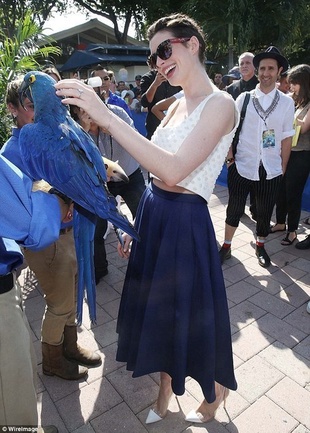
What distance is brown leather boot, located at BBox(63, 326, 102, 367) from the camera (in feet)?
7.52

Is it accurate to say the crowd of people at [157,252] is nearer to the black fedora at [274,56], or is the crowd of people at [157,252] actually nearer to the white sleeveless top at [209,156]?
the white sleeveless top at [209,156]

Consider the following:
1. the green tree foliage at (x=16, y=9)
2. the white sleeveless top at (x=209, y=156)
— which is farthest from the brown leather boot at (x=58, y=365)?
the green tree foliage at (x=16, y=9)

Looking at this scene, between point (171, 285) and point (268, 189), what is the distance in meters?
2.09

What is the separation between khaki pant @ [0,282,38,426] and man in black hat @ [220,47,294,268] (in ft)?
8.83

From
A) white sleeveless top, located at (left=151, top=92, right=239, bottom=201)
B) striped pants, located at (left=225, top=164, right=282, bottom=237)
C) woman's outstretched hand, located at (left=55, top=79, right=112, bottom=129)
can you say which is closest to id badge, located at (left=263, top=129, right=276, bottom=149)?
striped pants, located at (left=225, top=164, right=282, bottom=237)

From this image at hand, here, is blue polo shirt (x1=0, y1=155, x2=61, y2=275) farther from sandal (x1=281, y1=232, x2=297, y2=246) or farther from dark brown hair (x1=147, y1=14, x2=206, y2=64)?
sandal (x1=281, y1=232, x2=297, y2=246)

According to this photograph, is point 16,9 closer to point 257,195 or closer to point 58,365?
point 257,195

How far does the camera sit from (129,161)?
10.5ft

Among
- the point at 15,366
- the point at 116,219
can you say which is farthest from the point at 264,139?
the point at 15,366

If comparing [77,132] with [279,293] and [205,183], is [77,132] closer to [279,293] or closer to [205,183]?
[205,183]

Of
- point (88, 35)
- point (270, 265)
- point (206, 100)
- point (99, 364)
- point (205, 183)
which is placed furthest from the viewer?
point (88, 35)

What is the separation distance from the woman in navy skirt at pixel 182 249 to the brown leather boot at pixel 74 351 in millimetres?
536

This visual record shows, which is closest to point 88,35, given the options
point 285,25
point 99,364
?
point 285,25

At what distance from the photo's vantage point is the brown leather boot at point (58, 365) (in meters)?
2.18
